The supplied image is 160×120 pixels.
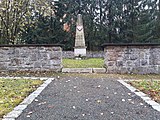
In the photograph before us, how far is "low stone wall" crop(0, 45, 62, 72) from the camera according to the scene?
27.0ft

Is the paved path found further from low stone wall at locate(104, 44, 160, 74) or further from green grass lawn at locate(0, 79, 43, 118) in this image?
low stone wall at locate(104, 44, 160, 74)

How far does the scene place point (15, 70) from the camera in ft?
27.4

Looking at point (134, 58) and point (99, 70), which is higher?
point (134, 58)

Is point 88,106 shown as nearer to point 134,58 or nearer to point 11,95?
point 11,95

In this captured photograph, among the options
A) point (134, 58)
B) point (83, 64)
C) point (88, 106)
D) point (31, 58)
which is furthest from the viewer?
point (83, 64)

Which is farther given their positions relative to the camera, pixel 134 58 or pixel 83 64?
pixel 83 64

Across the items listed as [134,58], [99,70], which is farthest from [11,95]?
[134,58]

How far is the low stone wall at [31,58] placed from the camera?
8.23 metres

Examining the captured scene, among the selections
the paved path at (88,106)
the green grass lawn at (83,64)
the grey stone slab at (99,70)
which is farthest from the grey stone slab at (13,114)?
the green grass lawn at (83,64)

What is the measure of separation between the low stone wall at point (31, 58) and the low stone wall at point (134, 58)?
1917mm

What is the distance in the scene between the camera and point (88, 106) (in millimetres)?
3617

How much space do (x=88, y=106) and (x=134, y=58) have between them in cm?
485

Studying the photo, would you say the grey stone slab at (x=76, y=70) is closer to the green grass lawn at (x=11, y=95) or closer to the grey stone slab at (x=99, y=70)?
the grey stone slab at (x=99, y=70)

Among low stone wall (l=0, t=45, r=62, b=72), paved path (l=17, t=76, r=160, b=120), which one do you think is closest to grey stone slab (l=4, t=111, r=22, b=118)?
paved path (l=17, t=76, r=160, b=120)
